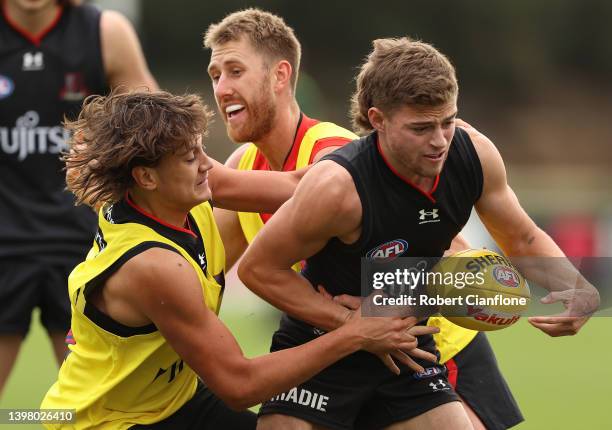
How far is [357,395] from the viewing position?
5117 mm

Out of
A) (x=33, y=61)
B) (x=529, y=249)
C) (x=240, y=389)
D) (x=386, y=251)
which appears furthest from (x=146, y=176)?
(x=33, y=61)

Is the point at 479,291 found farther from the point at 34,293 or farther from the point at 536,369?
the point at 536,369

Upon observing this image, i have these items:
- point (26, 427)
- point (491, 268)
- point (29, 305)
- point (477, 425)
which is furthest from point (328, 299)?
point (26, 427)

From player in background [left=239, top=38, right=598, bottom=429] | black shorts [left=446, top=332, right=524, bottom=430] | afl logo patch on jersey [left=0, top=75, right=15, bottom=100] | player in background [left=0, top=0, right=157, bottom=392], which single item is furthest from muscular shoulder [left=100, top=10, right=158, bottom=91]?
black shorts [left=446, top=332, right=524, bottom=430]

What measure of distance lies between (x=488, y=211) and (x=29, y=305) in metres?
2.83

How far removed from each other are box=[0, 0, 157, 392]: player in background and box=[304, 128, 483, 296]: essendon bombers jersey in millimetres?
2156

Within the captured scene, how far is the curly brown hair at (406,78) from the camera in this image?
470cm

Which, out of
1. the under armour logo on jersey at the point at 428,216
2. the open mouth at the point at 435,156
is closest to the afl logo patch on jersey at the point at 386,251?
the under armour logo on jersey at the point at 428,216

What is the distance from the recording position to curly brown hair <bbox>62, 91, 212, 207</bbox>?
4.62 m

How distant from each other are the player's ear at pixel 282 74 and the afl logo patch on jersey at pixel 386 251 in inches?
53.8

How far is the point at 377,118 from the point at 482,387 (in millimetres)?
1529

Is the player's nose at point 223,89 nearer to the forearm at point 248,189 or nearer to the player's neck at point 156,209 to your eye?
the forearm at point 248,189

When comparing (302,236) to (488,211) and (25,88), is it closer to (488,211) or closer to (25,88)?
(488,211)

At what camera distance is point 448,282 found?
4.95m
